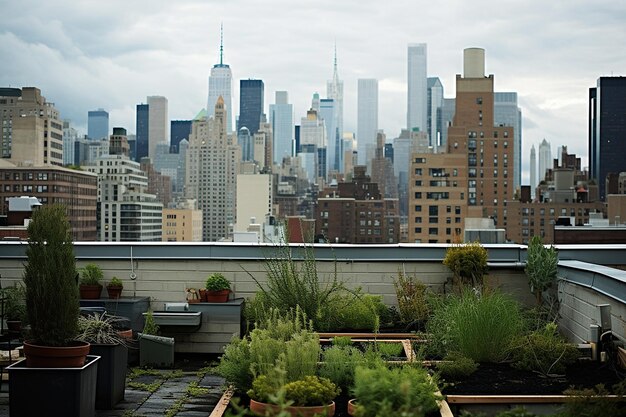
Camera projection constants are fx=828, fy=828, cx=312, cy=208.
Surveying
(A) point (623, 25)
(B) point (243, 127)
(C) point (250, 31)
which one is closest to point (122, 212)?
(C) point (250, 31)

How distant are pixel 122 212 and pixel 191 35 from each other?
9278 mm

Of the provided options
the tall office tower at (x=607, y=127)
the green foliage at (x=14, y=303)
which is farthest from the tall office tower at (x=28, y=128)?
the green foliage at (x=14, y=303)

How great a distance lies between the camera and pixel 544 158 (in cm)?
6244

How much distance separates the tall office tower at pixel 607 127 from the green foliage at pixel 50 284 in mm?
32834

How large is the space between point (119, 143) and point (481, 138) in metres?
36.1

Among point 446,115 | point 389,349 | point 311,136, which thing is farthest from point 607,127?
point 446,115

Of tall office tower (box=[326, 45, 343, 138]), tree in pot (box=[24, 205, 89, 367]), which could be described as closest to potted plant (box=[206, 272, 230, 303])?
tree in pot (box=[24, 205, 89, 367])

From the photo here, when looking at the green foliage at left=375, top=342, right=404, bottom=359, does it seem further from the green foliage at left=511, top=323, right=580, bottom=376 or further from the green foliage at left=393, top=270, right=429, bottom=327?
the green foliage at left=393, top=270, right=429, bottom=327

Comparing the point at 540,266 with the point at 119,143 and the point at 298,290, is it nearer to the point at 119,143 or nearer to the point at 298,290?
the point at 298,290

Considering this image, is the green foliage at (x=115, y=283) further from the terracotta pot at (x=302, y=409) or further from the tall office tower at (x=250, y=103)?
the tall office tower at (x=250, y=103)

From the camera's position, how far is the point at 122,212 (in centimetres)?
3119

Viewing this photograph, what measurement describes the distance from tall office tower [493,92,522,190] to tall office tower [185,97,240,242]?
78.7 ft

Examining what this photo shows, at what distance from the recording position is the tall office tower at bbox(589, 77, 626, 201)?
36375 mm

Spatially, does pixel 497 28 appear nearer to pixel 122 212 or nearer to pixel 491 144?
pixel 122 212
